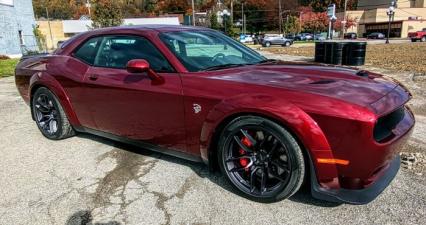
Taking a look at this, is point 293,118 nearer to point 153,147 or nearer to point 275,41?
point 153,147

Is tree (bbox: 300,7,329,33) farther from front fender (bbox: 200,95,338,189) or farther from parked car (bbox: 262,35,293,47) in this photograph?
front fender (bbox: 200,95,338,189)

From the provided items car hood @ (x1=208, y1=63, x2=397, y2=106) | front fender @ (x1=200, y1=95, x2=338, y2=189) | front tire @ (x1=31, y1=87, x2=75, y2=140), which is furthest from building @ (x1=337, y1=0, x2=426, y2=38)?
front fender @ (x1=200, y1=95, x2=338, y2=189)

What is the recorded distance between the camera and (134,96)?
3412mm

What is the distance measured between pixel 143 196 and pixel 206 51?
155cm

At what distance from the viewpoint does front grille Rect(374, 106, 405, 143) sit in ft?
8.04

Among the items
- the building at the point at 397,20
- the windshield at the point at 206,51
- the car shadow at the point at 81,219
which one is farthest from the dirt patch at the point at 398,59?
the building at the point at 397,20

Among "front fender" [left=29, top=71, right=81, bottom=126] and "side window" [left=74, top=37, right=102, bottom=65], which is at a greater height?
"side window" [left=74, top=37, right=102, bottom=65]

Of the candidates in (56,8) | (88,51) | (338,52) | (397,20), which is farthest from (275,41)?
(56,8)

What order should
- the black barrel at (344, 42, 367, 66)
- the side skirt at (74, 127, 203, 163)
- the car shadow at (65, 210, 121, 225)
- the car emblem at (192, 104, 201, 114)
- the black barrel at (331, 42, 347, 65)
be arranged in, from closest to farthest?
the car shadow at (65, 210, 121, 225)
the car emblem at (192, 104, 201, 114)
the side skirt at (74, 127, 203, 163)
the black barrel at (344, 42, 367, 66)
the black barrel at (331, 42, 347, 65)

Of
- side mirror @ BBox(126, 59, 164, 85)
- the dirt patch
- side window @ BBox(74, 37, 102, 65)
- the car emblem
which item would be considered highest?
side window @ BBox(74, 37, 102, 65)

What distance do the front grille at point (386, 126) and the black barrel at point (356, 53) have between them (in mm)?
10748

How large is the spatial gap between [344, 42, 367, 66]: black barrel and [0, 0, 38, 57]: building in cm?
2029

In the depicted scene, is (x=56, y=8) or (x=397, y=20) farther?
(x=56, y=8)

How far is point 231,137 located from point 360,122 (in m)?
0.98
